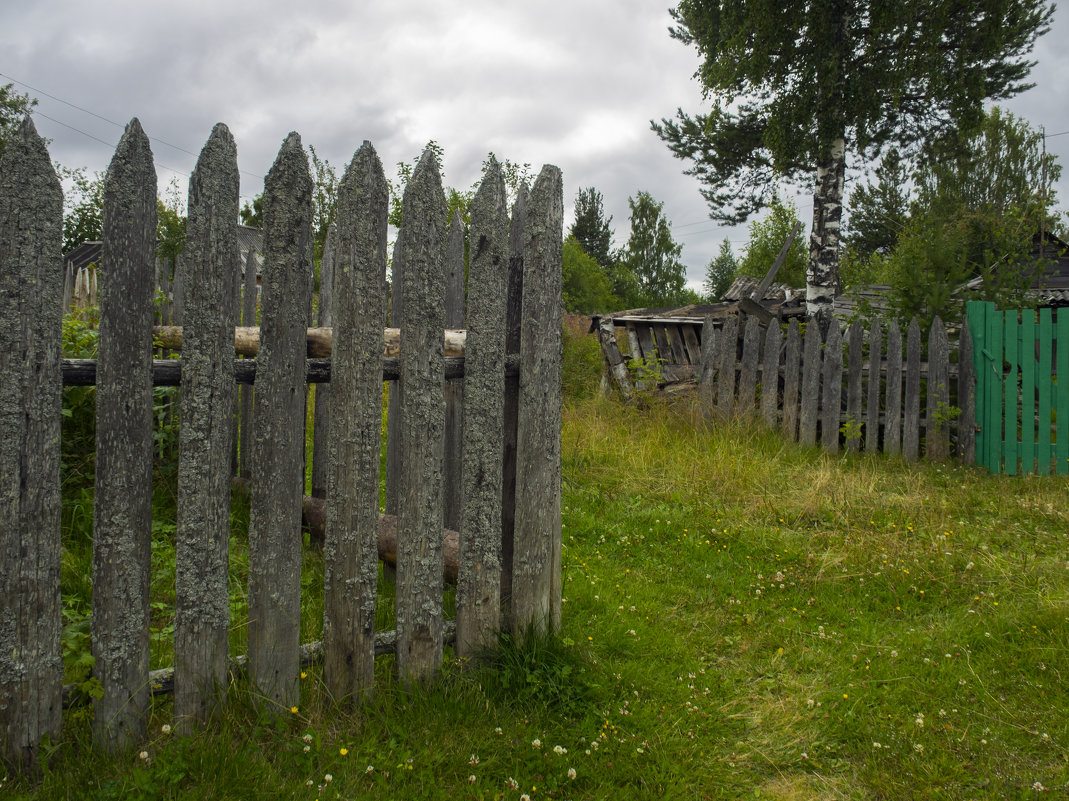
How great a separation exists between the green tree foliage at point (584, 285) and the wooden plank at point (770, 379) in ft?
108

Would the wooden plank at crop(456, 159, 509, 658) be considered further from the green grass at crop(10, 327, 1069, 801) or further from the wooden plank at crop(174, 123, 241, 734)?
the wooden plank at crop(174, 123, 241, 734)

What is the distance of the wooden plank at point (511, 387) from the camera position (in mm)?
2777

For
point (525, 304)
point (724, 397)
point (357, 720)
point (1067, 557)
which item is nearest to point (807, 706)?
point (357, 720)

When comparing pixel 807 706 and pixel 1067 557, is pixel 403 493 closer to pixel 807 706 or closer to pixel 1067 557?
pixel 807 706

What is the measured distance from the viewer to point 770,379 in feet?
27.5

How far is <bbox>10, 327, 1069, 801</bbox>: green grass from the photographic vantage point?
84.4 inches

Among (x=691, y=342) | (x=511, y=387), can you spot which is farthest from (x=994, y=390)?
(x=511, y=387)

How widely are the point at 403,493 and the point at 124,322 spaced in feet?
3.54

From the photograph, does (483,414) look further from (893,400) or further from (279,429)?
(893,400)

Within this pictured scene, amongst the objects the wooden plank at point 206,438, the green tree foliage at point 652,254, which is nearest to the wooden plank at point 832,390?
the wooden plank at point 206,438

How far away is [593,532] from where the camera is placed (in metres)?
4.87

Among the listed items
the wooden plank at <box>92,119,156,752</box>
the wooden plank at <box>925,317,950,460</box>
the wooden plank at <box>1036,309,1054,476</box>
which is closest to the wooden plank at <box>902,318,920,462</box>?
the wooden plank at <box>925,317,950,460</box>

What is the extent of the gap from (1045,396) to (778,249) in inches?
1079

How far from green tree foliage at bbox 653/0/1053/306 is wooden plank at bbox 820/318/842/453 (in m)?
3.24
